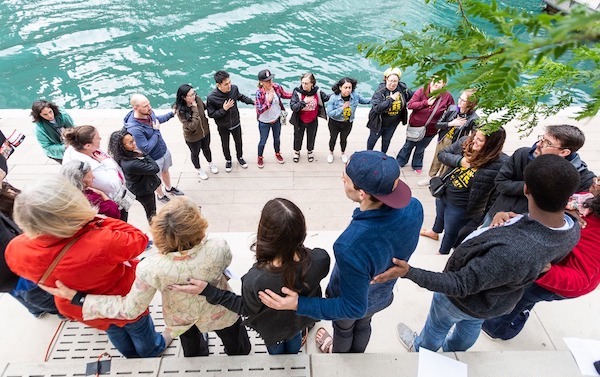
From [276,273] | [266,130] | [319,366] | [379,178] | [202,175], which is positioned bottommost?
[202,175]

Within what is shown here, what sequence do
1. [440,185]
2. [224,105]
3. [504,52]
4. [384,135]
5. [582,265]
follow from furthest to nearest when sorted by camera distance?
[384,135] → [224,105] → [440,185] → [582,265] → [504,52]

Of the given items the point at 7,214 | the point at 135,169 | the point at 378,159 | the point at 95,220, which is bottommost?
the point at 135,169

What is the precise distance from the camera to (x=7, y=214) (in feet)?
9.66

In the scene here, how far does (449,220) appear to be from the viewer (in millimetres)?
4184

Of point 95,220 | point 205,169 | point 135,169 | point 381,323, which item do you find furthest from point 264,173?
point 95,220

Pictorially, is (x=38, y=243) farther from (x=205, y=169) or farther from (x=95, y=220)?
(x=205, y=169)

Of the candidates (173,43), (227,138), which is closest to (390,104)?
(227,138)

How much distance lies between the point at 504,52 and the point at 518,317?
304cm

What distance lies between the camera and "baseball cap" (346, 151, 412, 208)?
6.55 feet

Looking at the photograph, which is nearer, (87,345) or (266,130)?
(87,345)

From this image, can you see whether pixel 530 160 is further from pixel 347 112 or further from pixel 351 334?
pixel 347 112

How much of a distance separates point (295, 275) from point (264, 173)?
14.4 feet

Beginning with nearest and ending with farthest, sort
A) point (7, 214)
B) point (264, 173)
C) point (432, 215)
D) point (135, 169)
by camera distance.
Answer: point (7, 214), point (135, 169), point (432, 215), point (264, 173)

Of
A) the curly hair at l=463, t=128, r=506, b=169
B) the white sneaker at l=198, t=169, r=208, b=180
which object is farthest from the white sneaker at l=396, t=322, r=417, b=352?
the white sneaker at l=198, t=169, r=208, b=180
